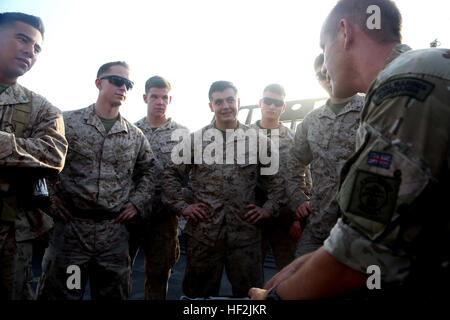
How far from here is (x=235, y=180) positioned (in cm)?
291

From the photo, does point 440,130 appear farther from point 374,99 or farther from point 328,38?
point 328,38

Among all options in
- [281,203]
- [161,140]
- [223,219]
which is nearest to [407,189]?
[223,219]

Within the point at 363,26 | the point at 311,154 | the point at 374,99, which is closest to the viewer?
the point at 374,99

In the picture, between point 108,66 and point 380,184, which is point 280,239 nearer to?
point 108,66

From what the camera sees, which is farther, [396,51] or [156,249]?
[156,249]

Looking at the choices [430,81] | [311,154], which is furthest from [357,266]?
[311,154]

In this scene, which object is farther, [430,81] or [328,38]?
[328,38]

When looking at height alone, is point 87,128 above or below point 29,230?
above

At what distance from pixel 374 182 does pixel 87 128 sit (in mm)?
2554

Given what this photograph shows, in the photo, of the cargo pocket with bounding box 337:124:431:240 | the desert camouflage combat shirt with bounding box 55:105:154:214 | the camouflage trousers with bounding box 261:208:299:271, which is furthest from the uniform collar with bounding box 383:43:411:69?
the camouflage trousers with bounding box 261:208:299:271

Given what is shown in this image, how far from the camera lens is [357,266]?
0.75 m

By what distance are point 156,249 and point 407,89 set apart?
3189 millimetres

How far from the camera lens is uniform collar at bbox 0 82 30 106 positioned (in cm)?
194

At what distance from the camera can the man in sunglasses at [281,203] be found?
3354 millimetres
